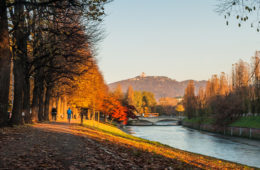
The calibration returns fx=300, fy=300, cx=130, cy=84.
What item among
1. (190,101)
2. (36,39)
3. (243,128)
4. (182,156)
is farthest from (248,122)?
(36,39)

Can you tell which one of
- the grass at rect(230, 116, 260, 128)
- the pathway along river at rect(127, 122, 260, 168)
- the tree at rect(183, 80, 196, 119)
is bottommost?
the pathway along river at rect(127, 122, 260, 168)

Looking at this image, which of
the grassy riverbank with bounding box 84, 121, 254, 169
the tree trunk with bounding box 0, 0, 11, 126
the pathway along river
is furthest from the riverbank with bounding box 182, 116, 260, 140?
the tree trunk with bounding box 0, 0, 11, 126

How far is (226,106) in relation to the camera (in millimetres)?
70250

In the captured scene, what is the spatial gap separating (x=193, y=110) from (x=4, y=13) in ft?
311

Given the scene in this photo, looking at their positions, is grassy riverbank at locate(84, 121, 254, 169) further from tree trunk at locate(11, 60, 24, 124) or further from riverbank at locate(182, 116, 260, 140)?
riverbank at locate(182, 116, 260, 140)

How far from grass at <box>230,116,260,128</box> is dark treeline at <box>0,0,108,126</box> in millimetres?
39718

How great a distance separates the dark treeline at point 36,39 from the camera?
14.5 metres

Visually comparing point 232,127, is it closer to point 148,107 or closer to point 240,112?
point 240,112

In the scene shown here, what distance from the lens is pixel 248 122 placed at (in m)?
61.0

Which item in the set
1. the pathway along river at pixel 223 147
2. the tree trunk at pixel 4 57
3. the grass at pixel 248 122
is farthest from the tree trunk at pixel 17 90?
the grass at pixel 248 122

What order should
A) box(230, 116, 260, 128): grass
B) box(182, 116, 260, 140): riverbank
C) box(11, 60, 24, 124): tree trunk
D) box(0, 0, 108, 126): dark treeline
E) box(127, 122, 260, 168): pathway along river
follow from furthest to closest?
box(230, 116, 260, 128): grass < box(182, 116, 260, 140): riverbank < box(127, 122, 260, 168): pathway along river < box(11, 60, 24, 124): tree trunk < box(0, 0, 108, 126): dark treeline

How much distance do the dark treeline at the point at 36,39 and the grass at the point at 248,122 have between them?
130 ft

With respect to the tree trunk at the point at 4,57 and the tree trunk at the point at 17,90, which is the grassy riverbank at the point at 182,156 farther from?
the tree trunk at the point at 4,57

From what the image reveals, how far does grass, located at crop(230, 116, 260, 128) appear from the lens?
57.0 metres
